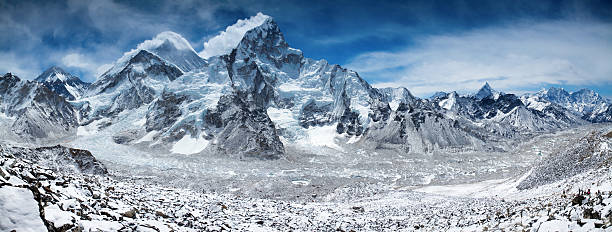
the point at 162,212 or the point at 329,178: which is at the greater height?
the point at 162,212

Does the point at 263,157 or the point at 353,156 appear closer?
the point at 263,157

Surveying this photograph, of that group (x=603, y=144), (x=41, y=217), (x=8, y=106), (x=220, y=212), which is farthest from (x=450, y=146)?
(x=8, y=106)

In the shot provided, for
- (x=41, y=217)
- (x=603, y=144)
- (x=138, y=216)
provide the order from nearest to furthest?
(x=41, y=217), (x=138, y=216), (x=603, y=144)

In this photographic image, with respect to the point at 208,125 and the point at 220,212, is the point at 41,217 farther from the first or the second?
the point at 208,125

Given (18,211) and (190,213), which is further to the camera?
(190,213)

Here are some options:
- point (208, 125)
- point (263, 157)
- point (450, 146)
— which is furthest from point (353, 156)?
point (208, 125)

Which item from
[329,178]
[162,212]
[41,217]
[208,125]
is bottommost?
[329,178]

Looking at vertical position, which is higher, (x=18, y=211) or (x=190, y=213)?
(x=18, y=211)

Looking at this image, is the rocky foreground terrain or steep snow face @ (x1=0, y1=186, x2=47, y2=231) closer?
steep snow face @ (x1=0, y1=186, x2=47, y2=231)

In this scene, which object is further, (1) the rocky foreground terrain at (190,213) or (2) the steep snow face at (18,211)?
(1) the rocky foreground terrain at (190,213)

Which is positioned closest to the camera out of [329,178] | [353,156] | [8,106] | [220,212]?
[220,212]

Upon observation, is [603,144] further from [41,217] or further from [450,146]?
[450,146]
